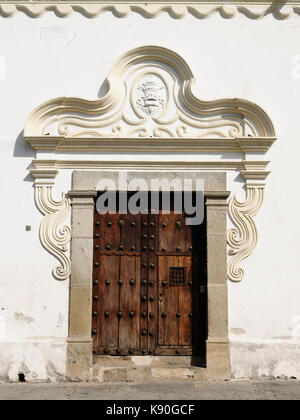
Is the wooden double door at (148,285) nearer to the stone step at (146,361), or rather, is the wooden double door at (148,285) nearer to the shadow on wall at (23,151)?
the stone step at (146,361)

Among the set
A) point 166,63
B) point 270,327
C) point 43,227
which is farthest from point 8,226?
point 270,327

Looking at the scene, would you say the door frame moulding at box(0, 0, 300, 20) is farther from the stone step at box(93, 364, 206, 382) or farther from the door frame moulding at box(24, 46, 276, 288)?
the stone step at box(93, 364, 206, 382)

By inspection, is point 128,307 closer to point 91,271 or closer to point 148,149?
point 91,271

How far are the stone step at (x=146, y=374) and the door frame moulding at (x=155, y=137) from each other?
1.14 m

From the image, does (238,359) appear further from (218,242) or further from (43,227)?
(43,227)

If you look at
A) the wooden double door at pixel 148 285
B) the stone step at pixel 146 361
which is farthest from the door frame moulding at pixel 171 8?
the stone step at pixel 146 361

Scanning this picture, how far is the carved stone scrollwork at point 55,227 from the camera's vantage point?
6797 millimetres

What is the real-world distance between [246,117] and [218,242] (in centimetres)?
152

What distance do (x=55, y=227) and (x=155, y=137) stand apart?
5.10 feet

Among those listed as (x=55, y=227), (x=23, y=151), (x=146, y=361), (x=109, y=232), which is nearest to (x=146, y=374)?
(x=146, y=361)

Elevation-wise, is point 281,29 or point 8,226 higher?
point 281,29

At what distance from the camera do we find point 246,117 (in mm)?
7039

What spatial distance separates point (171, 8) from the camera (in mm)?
7191

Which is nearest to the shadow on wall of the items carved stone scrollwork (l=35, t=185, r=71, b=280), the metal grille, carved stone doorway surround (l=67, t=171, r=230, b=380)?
carved stone scrollwork (l=35, t=185, r=71, b=280)
